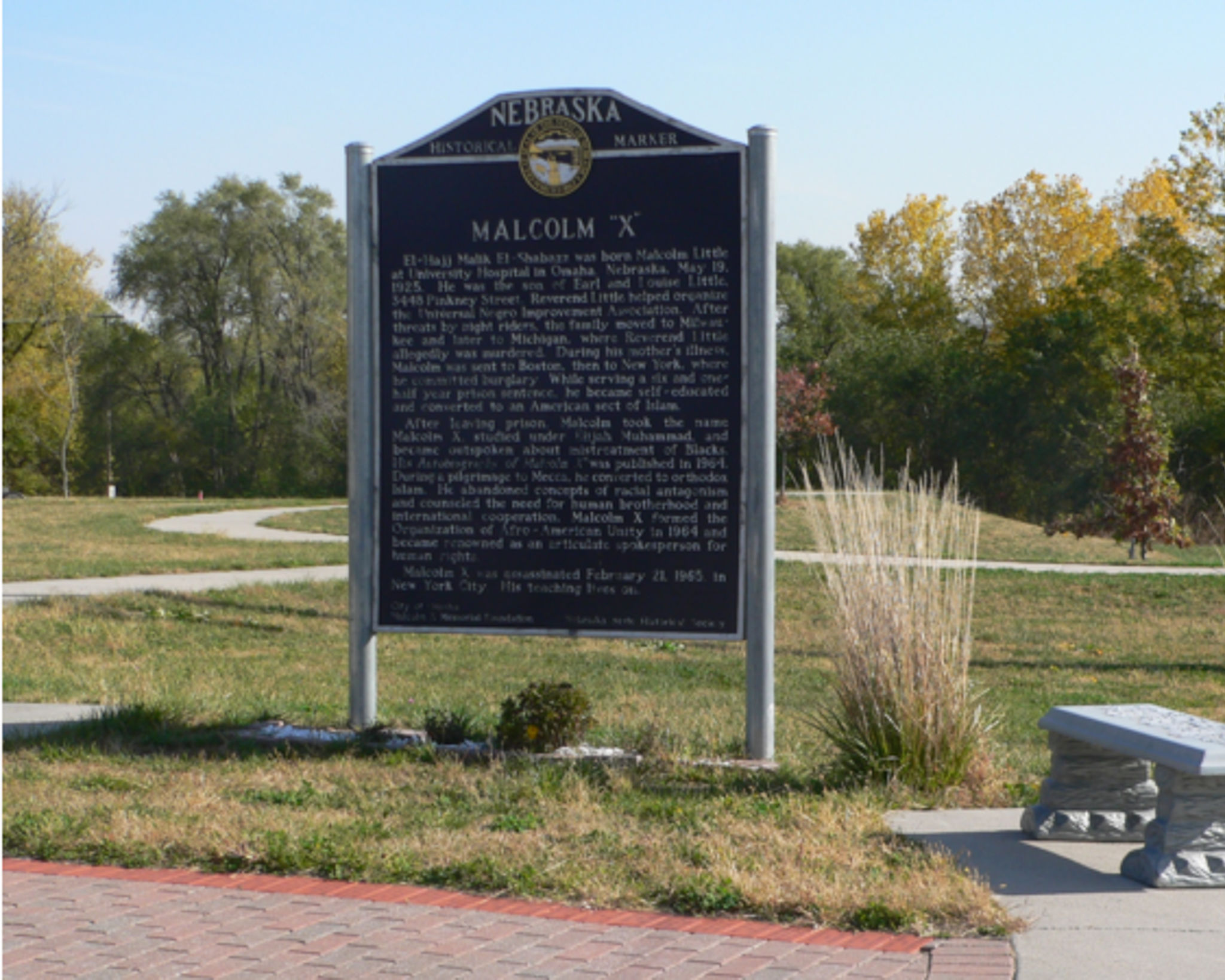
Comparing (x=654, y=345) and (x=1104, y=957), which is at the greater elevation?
(x=654, y=345)

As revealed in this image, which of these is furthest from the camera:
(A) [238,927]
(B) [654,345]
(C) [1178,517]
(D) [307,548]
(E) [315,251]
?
(E) [315,251]

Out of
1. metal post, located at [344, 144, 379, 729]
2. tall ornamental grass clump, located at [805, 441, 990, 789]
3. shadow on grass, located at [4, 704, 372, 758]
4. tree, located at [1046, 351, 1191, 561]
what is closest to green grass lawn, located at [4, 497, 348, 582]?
shadow on grass, located at [4, 704, 372, 758]

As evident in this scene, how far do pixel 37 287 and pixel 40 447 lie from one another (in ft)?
40.3

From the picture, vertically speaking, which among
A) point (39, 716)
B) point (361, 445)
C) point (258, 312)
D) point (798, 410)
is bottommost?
point (39, 716)

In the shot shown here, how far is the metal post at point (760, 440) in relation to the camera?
746 centimetres

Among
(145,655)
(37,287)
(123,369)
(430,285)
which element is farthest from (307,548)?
(123,369)

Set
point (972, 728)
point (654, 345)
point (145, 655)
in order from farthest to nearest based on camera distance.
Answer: point (145, 655), point (654, 345), point (972, 728)

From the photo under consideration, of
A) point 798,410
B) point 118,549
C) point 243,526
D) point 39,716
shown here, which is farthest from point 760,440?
point 798,410

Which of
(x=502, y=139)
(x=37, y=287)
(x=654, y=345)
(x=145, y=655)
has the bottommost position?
(x=145, y=655)

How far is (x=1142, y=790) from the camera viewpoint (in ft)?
19.0

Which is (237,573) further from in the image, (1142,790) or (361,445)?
(1142,790)

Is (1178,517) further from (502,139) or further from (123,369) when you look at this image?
(123,369)

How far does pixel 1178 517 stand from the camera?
31875mm

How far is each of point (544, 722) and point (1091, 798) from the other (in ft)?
9.54
